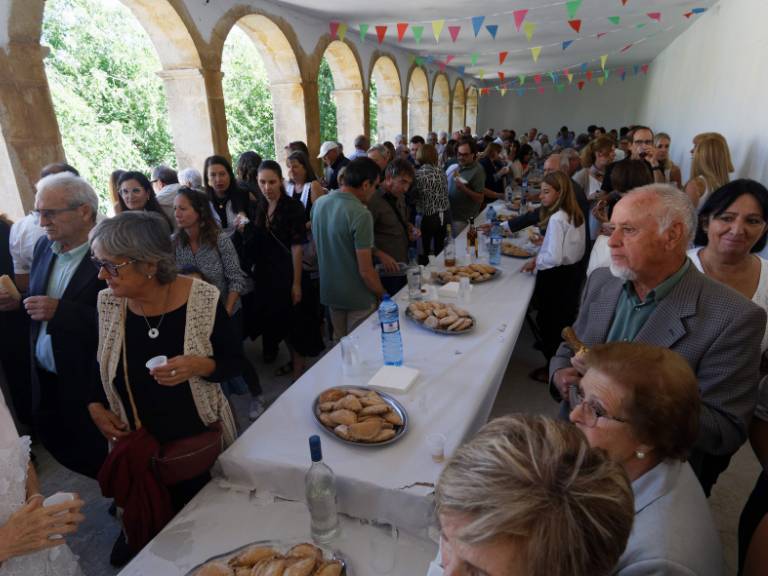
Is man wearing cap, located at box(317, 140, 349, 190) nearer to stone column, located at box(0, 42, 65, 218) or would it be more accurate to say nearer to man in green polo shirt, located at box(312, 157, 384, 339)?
man in green polo shirt, located at box(312, 157, 384, 339)

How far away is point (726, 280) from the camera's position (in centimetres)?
195

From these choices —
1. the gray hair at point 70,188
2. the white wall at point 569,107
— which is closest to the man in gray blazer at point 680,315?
the gray hair at point 70,188

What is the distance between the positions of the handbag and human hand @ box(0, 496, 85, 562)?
0.43m

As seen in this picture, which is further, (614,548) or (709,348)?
(709,348)

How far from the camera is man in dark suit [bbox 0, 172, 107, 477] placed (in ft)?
6.49

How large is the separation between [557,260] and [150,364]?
2.73 meters

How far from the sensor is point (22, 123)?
337 cm

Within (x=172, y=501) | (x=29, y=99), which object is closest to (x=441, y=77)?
(x=29, y=99)

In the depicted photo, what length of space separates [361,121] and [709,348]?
29.8 feet

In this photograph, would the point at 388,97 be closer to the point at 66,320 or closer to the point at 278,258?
the point at 278,258

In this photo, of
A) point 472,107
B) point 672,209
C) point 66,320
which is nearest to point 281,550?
point 66,320

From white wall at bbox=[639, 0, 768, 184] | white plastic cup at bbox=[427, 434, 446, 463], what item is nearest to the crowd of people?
white plastic cup at bbox=[427, 434, 446, 463]

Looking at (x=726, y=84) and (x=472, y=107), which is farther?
(x=472, y=107)

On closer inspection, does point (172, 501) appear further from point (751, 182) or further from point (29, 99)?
point (29, 99)
